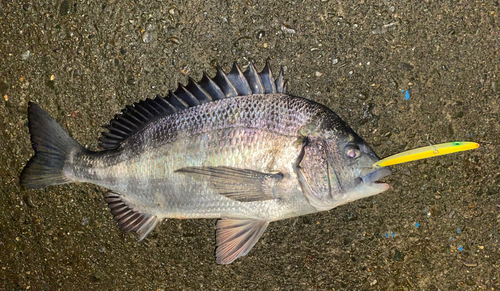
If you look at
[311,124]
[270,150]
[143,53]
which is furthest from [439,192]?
[143,53]

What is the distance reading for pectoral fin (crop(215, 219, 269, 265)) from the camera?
192 cm

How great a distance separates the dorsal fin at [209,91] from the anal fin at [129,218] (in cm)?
50

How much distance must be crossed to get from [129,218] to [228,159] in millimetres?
879

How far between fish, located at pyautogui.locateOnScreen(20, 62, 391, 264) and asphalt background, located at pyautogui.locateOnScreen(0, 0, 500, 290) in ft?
1.10

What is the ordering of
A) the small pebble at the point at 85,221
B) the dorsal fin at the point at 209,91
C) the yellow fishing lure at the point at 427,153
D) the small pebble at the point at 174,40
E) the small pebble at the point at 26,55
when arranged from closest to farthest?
1. the yellow fishing lure at the point at 427,153
2. the dorsal fin at the point at 209,91
3. the small pebble at the point at 174,40
4. the small pebble at the point at 26,55
5. the small pebble at the point at 85,221

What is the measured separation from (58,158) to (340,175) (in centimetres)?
195

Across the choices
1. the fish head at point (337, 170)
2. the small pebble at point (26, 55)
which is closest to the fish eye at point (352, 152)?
the fish head at point (337, 170)

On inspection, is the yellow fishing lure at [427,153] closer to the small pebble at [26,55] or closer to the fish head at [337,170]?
the fish head at [337,170]

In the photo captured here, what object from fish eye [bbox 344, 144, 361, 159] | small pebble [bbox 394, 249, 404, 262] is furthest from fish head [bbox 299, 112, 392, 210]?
small pebble [bbox 394, 249, 404, 262]

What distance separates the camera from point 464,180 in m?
2.14

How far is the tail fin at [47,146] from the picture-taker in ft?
6.76

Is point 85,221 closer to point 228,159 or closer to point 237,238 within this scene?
point 237,238

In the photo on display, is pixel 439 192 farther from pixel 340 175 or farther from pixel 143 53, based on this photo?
pixel 143 53

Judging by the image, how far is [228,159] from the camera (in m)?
A: 1.77
